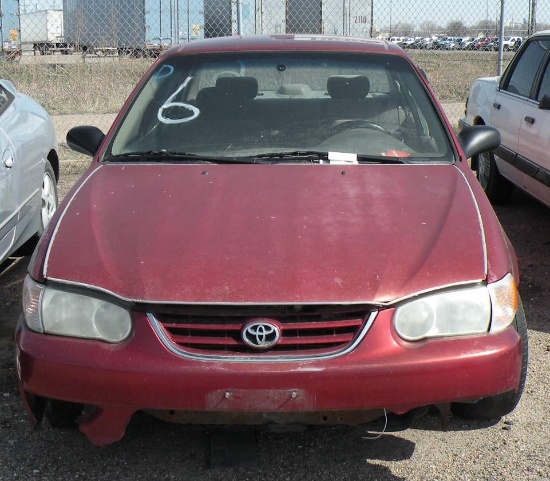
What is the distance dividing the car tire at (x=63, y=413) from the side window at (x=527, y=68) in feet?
14.8

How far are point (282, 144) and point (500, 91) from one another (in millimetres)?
3569

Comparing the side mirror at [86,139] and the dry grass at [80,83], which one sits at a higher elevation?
the side mirror at [86,139]

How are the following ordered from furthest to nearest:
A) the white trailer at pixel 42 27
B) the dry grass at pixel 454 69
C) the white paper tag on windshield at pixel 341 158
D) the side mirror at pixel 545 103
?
the white trailer at pixel 42 27, the dry grass at pixel 454 69, the side mirror at pixel 545 103, the white paper tag on windshield at pixel 341 158

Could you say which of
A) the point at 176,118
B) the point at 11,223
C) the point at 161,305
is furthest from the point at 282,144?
the point at 11,223

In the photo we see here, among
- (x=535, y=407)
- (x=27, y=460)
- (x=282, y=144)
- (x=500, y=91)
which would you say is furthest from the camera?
(x=500, y=91)

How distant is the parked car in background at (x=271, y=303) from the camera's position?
276 cm

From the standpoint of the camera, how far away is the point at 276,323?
9.18 feet

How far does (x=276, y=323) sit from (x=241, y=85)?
6.32ft

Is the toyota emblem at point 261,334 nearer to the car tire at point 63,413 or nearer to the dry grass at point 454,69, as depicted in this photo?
the car tire at point 63,413

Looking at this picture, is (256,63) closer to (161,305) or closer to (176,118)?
(176,118)

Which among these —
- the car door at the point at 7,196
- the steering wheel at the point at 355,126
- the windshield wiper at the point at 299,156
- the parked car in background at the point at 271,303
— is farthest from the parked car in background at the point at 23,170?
the steering wheel at the point at 355,126

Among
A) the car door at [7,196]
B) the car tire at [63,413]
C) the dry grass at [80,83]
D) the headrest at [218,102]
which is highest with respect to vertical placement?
the headrest at [218,102]

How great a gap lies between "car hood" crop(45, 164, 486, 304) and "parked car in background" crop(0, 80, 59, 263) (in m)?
1.26

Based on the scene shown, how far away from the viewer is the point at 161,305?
2814mm
